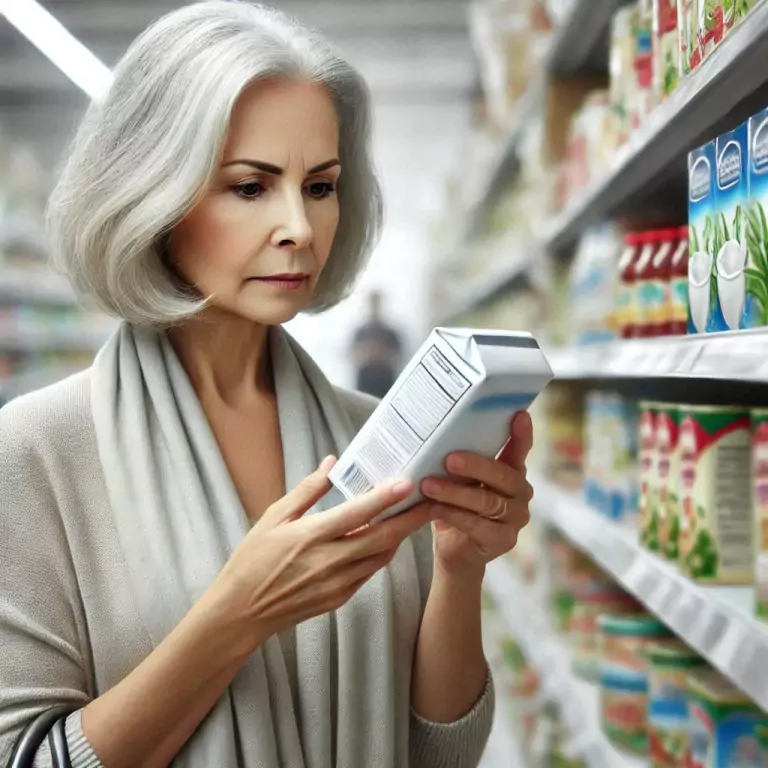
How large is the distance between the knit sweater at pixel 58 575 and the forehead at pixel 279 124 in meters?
0.36

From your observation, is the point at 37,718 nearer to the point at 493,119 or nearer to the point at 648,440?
the point at 648,440

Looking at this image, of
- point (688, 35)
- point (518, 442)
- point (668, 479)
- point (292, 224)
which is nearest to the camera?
point (518, 442)

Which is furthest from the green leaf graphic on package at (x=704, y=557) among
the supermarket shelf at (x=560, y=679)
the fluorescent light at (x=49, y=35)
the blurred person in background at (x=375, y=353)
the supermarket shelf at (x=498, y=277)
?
the blurred person in background at (x=375, y=353)

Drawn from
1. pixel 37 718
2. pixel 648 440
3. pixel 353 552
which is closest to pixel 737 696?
pixel 648 440

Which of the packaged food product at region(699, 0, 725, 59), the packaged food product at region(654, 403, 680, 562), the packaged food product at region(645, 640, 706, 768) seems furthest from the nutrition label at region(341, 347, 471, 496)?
the packaged food product at region(645, 640, 706, 768)

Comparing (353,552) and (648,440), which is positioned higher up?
(648,440)

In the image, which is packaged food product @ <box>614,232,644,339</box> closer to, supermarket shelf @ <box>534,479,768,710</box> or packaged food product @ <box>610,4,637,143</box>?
packaged food product @ <box>610,4,637,143</box>

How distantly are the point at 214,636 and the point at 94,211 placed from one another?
0.51 m

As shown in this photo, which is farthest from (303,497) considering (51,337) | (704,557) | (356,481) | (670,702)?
(51,337)

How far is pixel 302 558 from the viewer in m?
1.07

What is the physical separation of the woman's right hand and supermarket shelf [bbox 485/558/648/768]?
1024mm

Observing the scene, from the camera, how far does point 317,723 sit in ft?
4.10

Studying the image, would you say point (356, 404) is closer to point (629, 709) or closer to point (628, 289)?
point (628, 289)

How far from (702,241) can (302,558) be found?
26.2 inches
